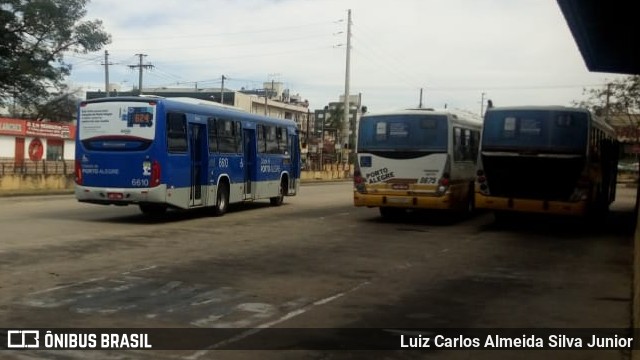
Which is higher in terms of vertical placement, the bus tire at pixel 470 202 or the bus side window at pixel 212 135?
the bus side window at pixel 212 135

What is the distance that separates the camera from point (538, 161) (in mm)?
16188

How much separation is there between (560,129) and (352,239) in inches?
233

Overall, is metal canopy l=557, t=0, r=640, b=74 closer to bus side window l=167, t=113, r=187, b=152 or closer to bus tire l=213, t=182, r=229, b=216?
bus side window l=167, t=113, r=187, b=152

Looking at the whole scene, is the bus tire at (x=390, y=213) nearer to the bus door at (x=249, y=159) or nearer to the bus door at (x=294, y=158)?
the bus door at (x=249, y=159)

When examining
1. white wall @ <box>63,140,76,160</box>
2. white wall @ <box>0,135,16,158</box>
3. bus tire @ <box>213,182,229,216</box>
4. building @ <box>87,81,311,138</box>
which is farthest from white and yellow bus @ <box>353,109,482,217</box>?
building @ <box>87,81,311,138</box>

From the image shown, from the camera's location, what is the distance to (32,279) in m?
8.84

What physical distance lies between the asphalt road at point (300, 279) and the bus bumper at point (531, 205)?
0.63 metres

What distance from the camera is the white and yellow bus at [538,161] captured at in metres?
15.9

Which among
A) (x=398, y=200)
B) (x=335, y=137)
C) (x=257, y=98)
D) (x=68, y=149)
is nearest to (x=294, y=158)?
(x=398, y=200)

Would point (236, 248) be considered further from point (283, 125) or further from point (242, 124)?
point (283, 125)

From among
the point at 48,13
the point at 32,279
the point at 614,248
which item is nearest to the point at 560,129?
the point at 614,248

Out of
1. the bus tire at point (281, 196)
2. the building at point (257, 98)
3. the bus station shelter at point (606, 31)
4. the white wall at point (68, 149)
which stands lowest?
the bus tire at point (281, 196)

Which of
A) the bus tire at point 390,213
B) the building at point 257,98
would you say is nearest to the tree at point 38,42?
the bus tire at point 390,213

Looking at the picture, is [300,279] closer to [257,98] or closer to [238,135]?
[238,135]
